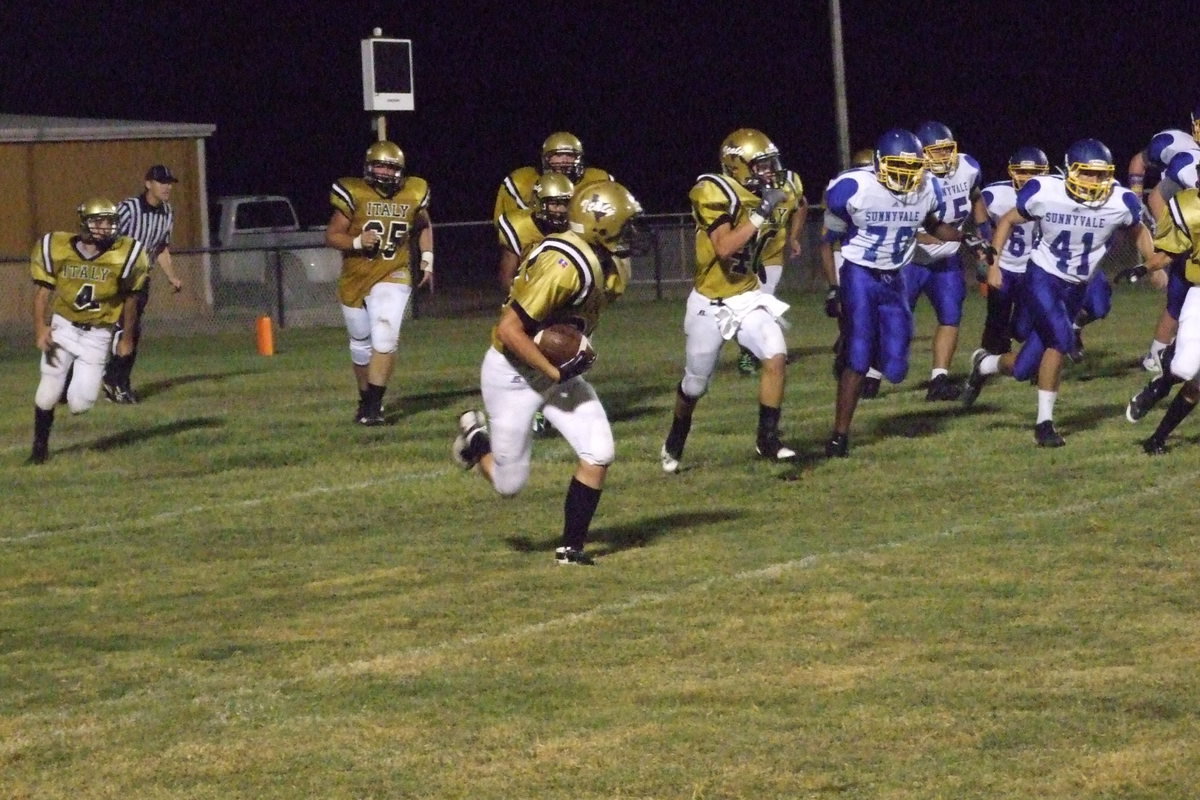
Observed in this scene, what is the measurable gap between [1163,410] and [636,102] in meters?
31.0

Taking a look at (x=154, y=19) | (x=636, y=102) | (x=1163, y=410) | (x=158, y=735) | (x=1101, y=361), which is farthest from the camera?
(x=154, y=19)

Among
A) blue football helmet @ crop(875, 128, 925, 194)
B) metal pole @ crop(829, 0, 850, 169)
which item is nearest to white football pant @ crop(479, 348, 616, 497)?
blue football helmet @ crop(875, 128, 925, 194)

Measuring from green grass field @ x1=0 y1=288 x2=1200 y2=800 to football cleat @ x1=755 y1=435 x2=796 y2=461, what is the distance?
62mm

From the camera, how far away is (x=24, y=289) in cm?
2108

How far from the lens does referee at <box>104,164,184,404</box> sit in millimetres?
14133

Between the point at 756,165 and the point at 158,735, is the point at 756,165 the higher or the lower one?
the higher one

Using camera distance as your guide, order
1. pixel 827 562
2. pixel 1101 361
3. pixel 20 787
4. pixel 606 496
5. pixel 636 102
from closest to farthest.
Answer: pixel 20 787 < pixel 827 562 < pixel 606 496 < pixel 1101 361 < pixel 636 102

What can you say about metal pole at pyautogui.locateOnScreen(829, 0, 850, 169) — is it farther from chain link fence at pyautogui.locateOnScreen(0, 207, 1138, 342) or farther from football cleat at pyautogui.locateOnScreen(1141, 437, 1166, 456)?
football cleat at pyautogui.locateOnScreen(1141, 437, 1166, 456)

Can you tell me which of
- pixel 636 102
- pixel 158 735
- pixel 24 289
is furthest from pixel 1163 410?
pixel 636 102

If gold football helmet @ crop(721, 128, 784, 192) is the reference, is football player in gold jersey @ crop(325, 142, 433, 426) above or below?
below

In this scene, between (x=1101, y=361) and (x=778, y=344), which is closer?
(x=778, y=344)

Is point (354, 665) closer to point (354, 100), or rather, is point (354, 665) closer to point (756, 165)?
point (756, 165)

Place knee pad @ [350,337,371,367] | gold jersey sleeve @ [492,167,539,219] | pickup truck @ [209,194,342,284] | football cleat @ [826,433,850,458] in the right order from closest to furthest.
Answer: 1. football cleat @ [826,433,850,458]
2. gold jersey sleeve @ [492,167,539,219]
3. knee pad @ [350,337,371,367]
4. pickup truck @ [209,194,342,284]

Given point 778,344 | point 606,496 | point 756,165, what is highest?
point 756,165
